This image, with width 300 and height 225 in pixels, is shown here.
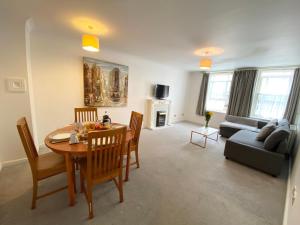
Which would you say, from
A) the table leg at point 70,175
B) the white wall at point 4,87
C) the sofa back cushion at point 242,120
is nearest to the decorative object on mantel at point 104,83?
the white wall at point 4,87

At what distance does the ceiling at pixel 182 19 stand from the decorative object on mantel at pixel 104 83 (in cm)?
81

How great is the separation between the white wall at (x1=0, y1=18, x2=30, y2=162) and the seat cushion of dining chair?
1.12 metres

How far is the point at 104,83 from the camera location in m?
3.48

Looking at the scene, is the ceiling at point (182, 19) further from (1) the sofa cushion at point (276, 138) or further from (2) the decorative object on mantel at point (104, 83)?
(1) the sofa cushion at point (276, 138)

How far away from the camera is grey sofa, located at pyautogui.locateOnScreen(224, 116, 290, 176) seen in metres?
2.34

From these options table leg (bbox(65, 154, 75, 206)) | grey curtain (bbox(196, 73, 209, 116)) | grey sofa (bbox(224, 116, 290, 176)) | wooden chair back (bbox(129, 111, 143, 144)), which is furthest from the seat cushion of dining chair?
grey curtain (bbox(196, 73, 209, 116))

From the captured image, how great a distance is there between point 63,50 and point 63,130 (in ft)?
6.46

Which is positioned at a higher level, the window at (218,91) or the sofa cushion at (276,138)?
the window at (218,91)

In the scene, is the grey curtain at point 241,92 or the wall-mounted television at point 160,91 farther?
the wall-mounted television at point 160,91

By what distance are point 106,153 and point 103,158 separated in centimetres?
7

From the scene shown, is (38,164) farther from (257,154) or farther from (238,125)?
(238,125)

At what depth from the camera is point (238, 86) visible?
4.65 m

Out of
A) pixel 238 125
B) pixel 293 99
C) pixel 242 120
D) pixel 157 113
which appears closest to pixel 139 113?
pixel 157 113

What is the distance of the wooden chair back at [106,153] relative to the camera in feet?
4.31
